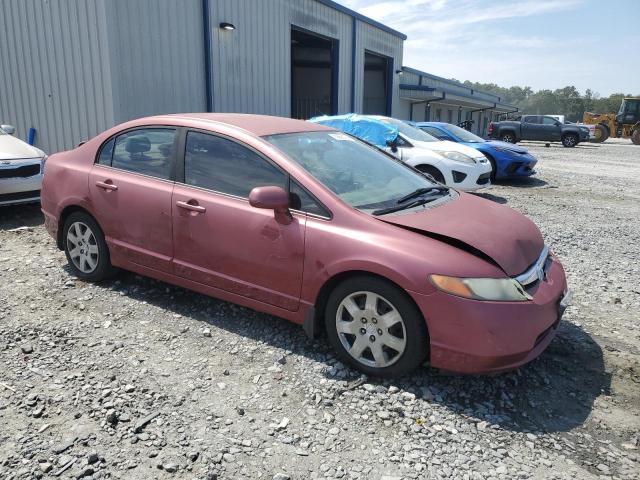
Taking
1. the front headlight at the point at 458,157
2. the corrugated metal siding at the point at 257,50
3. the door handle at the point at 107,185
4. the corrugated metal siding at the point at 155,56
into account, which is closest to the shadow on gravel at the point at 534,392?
the door handle at the point at 107,185

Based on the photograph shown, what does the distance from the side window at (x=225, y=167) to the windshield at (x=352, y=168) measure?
0.20 metres

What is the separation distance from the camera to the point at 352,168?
3.80 m

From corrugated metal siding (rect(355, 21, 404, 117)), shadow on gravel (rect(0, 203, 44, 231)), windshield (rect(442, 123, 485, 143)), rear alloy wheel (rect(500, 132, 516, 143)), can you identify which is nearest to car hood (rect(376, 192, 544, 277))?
shadow on gravel (rect(0, 203, 44, 231))

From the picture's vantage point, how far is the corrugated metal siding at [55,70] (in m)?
8.86

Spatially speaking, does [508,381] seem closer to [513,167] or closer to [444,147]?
[444,147]

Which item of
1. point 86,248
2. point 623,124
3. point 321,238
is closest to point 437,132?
point 86,248

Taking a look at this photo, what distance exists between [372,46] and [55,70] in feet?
38.3

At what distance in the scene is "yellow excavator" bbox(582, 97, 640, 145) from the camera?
34.0 meters

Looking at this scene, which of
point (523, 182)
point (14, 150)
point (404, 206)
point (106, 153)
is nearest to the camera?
point (404, 206)

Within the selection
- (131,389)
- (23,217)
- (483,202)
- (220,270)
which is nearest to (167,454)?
(131,389)

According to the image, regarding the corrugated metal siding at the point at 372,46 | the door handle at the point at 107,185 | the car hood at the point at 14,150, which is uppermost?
the corrugated metal siding at the point at 372,46

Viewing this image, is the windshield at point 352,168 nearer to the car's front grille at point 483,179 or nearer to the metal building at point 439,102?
the car's front grille at point 483,179

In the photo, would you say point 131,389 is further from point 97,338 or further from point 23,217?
point 23,217

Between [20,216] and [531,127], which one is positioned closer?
[20,216]
